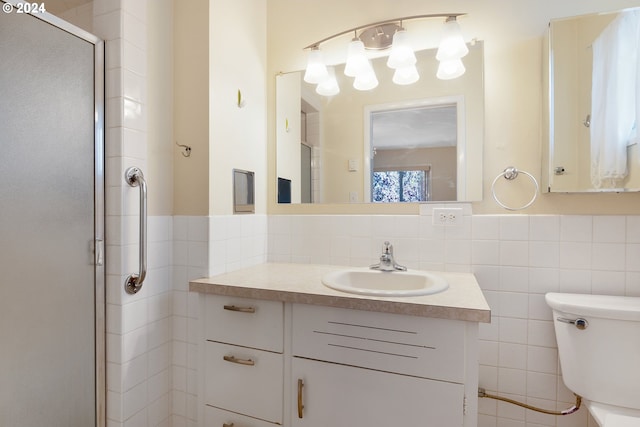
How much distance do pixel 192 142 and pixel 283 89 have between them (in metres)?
0.65

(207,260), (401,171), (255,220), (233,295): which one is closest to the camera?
(233,295)

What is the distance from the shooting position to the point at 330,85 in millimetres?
1713

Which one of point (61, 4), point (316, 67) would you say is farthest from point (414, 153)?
point (61, 4)

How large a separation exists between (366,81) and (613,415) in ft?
5.38

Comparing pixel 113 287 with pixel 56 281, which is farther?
pixel 113 287

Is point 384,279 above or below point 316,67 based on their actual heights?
below

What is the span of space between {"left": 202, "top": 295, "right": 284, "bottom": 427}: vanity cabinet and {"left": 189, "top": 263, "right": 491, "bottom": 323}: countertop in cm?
5

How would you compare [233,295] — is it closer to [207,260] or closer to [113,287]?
[207,260]

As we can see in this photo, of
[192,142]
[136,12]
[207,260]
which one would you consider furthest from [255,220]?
[136,12]

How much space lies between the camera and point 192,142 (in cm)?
144

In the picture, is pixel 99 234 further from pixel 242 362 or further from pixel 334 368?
pixel 334 368

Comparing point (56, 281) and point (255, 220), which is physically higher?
point (255, 220)

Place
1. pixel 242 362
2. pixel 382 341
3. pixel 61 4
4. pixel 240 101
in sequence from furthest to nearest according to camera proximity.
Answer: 1. pixel 240 101
2. pixel 61 4
3. pixel 242 362
4. pixel 382 341

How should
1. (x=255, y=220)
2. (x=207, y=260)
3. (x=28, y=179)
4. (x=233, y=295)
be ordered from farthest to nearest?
(x=255, y=220)
(x=207, y=260)
(x=233, y=295)
(x=28, y=179)
